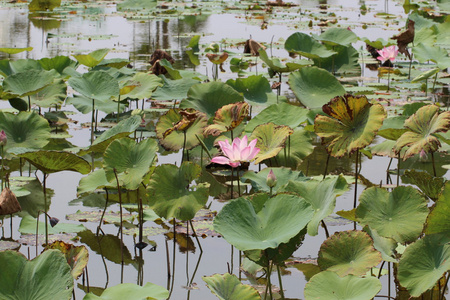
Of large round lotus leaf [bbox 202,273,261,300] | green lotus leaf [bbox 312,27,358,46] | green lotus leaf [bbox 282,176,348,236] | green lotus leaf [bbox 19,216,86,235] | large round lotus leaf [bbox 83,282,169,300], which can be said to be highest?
green lotus leaf [bbox 312,27,358,46]

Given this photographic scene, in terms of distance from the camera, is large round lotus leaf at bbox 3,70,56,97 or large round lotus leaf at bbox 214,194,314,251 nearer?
large round lotus leaf at bbox 214,194,314,251

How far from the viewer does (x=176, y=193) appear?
2299 mm

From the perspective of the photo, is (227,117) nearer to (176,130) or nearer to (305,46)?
(176,130)

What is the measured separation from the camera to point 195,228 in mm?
2475

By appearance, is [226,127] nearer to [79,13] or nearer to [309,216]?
[309,216]

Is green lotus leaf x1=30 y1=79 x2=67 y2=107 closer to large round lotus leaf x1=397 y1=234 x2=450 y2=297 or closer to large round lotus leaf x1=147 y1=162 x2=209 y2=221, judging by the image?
large round lotus leaf x1=147 y1=162 x2=209 y2=221

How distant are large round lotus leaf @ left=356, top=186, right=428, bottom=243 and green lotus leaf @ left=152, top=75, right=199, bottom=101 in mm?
1674

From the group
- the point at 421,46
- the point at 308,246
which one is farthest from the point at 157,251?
the point at 421,46

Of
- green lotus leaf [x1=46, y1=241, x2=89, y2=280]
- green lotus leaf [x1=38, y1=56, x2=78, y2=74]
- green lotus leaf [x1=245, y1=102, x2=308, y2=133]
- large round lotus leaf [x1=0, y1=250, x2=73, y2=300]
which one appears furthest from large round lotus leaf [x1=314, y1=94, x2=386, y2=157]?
green lotus leaf [x1=38, y1=56, x2=78, y2=74]

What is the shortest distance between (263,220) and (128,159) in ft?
Answer: 2.28

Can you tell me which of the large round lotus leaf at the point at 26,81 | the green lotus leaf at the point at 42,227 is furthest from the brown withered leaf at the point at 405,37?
the green lotus leaf at the point at 42,227

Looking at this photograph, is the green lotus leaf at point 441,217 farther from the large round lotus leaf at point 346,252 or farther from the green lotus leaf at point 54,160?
the green lotus leaf at point 54,160

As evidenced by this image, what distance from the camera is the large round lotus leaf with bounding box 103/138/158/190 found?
234 centimetres

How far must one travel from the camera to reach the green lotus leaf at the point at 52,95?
142 inches
